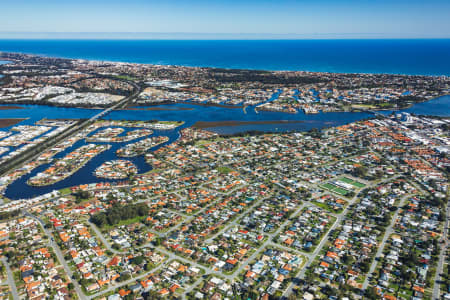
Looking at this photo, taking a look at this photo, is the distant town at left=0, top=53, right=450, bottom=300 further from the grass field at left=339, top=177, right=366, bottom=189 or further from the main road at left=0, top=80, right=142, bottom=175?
the main road at left=0, top=80, right=142, bottom=175

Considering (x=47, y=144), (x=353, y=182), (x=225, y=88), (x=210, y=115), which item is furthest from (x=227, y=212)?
(x=225, y=88)

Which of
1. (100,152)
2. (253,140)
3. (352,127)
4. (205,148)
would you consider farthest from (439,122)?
(100,152)

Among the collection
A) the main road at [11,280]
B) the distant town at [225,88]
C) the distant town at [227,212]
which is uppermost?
the distant town at [225,88]

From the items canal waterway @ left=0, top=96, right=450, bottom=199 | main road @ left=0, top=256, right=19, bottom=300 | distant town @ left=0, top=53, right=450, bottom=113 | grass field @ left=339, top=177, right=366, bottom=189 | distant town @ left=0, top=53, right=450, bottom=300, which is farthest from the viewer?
distant town @ left=0, top=53, right=450, bottom=113

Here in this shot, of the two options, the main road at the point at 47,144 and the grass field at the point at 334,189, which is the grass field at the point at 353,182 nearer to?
the grass field at the point at 334,189

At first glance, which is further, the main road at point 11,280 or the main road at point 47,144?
the main road at point 47,144

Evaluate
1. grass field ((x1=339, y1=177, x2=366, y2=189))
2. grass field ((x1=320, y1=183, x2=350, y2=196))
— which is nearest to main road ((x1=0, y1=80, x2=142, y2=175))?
grass field ((x1=320, y1=183, x2=350, y2=196))

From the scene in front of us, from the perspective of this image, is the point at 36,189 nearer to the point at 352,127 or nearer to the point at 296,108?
the point at 352,127

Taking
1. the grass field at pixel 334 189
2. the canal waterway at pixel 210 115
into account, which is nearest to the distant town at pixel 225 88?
the canal waterway at pixel 210 115
